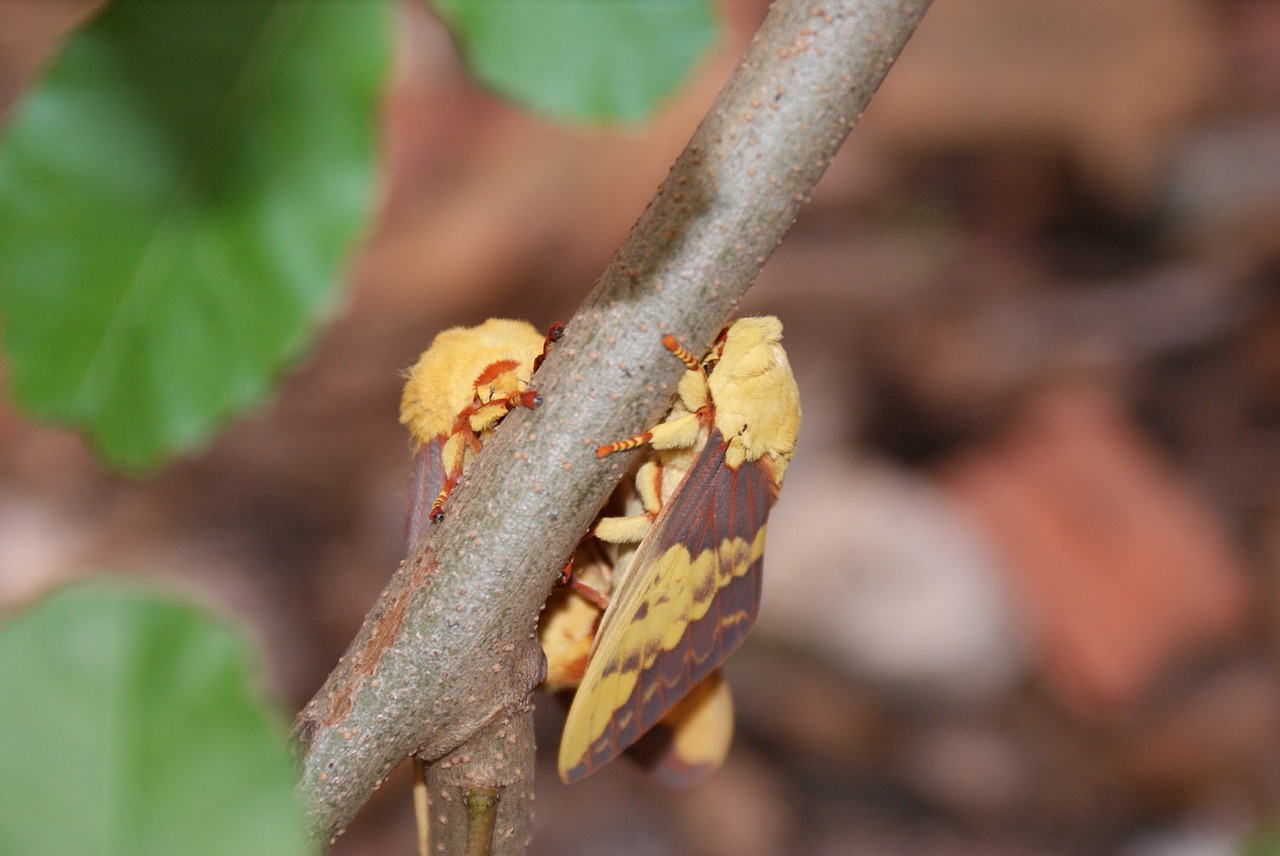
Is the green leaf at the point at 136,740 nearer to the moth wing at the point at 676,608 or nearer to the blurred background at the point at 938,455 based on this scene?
the moth wing at the point at 676,608

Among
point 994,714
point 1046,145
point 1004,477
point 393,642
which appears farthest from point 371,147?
point 1046,145

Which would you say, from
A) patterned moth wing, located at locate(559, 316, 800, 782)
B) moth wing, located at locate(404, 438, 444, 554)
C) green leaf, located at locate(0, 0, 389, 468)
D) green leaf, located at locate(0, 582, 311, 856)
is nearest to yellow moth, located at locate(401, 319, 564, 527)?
moth wing, located at locate(404, 438, 444, 554)

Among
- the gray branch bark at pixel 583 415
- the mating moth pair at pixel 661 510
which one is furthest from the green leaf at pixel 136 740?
the mating moth pair at pixel 661 510

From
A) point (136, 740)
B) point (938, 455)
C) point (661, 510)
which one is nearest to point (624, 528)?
point (661, 510)

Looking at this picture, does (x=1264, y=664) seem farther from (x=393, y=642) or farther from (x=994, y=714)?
(x=393, y=642)

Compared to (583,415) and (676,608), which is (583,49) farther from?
(676,608)

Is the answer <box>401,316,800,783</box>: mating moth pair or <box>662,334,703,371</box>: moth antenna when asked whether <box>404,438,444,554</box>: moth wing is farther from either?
<box>662,334,703,371</box>: moth antenna

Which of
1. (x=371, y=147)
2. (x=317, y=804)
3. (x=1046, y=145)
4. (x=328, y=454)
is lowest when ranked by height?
(x=328, y=454)
